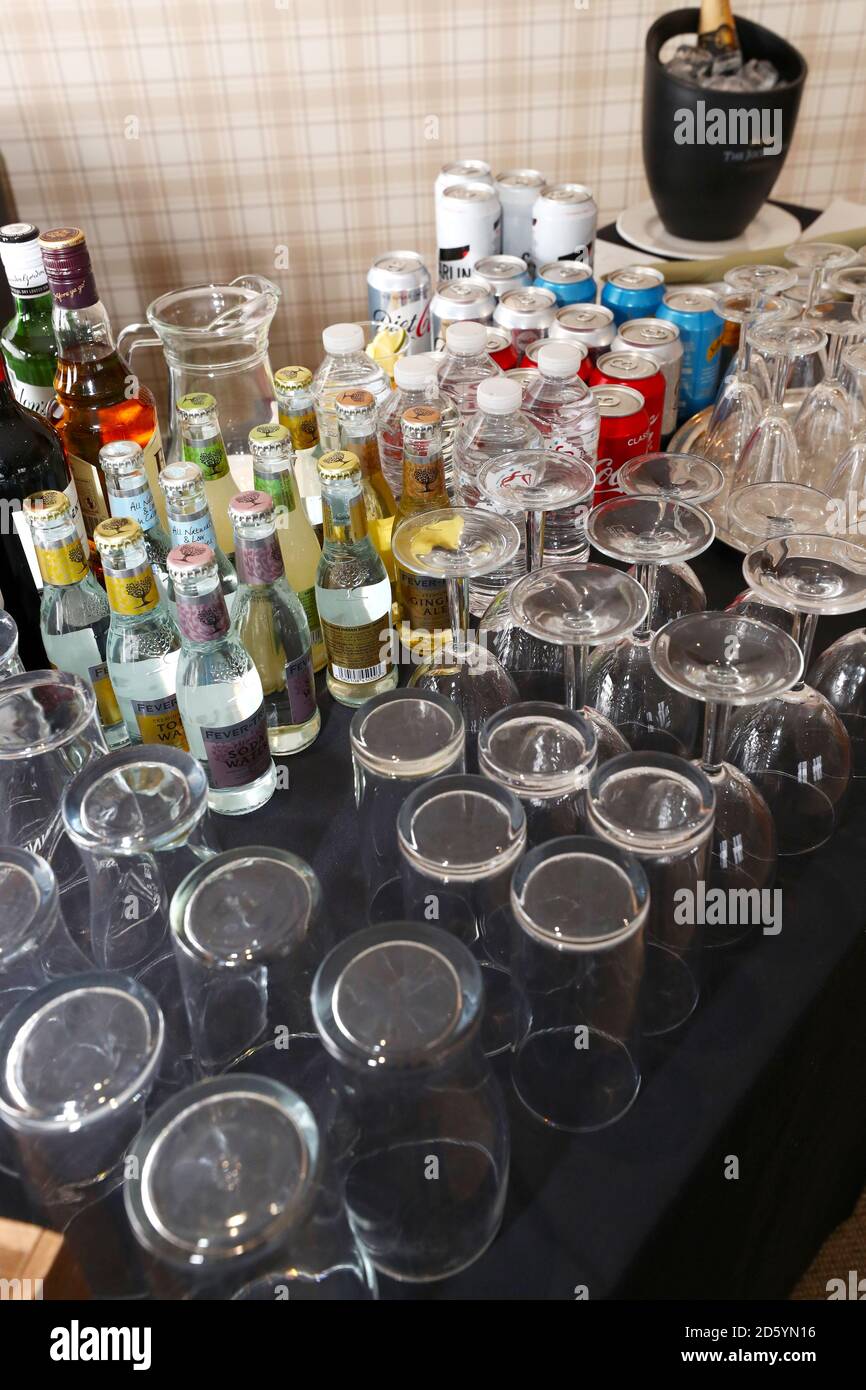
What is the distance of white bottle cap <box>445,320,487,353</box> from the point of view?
45.9 inches

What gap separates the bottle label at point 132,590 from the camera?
893 mm

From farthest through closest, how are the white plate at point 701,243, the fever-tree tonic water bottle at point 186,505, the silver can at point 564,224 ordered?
the white plate at point 701,243, the silver can at point 564,224, the fever-tree tonic water bottle at point 186,505

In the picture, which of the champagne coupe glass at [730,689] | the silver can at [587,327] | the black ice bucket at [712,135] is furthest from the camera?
the black ice bucket at [712,135]

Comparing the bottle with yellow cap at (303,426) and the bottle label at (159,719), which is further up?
the bottle with yellow cap at (303,426)

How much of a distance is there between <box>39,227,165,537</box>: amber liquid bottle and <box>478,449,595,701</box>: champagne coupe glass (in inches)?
13.4

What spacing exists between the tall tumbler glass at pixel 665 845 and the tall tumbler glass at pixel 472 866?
0.22 ft

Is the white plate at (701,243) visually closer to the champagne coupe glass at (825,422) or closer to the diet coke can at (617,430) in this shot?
the champagne coupe glass at (825,422)

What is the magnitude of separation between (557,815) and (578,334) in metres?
0.67

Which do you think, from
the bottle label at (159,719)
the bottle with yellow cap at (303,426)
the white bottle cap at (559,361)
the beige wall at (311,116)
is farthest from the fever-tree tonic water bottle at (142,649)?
the beige wall at (311,116)

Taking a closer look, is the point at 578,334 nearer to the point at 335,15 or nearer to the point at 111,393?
the point at 111,393

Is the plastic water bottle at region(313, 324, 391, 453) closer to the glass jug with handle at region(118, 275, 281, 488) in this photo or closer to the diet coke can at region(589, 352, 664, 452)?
the glass jug with handle at region(118, 275, 281, 488)

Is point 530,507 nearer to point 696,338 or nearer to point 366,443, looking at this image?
point 366,443

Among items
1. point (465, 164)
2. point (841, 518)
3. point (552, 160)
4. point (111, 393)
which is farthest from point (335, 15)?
point (841, 518)

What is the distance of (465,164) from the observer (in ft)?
4.97
